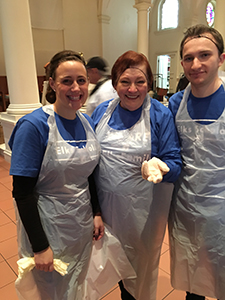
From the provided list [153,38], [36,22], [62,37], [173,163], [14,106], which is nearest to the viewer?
[173,163]

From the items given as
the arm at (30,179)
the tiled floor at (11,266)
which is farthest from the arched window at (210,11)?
the arm at (30,179)

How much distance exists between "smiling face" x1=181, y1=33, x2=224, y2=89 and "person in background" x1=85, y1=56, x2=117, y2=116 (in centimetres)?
129

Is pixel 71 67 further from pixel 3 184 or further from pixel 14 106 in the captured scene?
pixel 14 106

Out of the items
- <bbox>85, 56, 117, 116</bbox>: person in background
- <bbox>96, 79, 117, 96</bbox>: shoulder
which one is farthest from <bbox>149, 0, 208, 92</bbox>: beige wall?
<bbox>96, 79, 117, 96</bbox>: shoulder

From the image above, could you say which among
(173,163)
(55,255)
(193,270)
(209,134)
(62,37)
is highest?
(62,37)

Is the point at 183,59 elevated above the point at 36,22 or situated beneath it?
situated beneath

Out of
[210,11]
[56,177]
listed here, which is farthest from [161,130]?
[210,11]

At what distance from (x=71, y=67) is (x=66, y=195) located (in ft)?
1.94

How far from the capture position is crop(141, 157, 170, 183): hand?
1.11 metres

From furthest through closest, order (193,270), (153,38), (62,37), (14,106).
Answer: (153,38) → (62,37) → (14,106) → (193,270)

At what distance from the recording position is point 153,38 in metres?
12.6

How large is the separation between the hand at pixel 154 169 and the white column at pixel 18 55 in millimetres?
3730

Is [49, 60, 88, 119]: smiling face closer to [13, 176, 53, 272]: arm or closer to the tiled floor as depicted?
[13, 176, 53, 272]: arm

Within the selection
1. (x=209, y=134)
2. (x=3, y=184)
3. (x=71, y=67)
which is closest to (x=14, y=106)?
(x=3, y=184)
